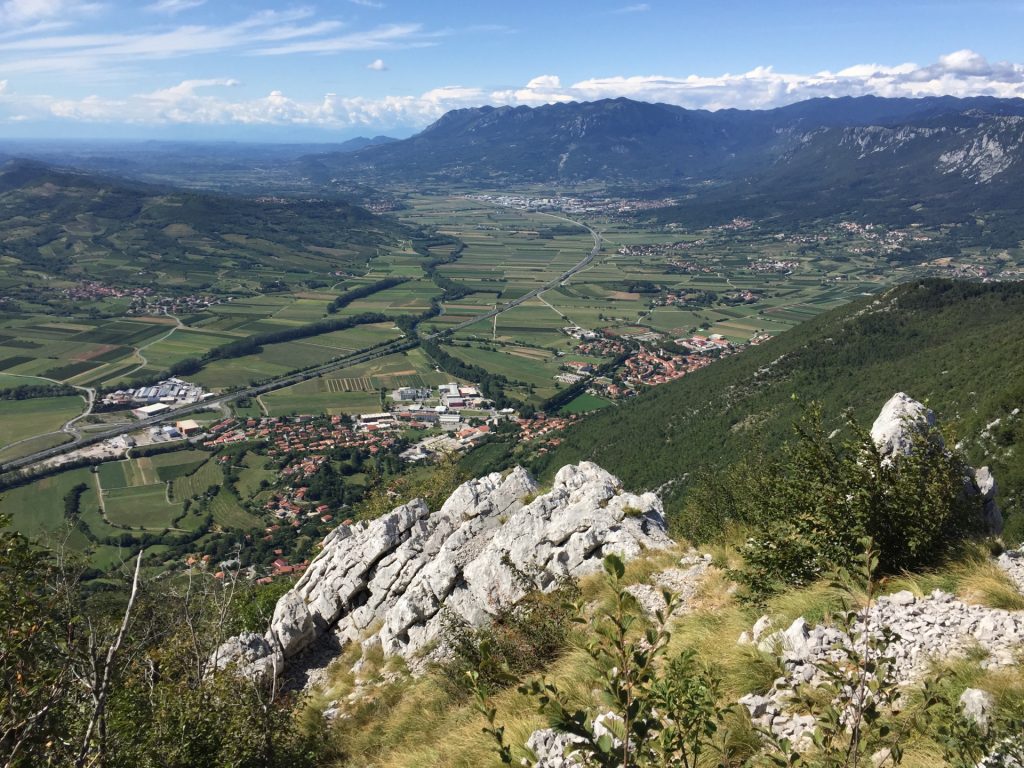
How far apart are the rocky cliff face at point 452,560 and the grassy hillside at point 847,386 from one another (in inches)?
1022

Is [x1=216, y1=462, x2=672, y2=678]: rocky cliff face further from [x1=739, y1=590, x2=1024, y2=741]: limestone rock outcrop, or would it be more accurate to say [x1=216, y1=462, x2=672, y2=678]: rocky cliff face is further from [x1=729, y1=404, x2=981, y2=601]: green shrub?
[x1=739, y1=590, x2=1024, y2=741]: limestone rock outcrop

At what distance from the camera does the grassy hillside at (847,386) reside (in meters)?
44.5

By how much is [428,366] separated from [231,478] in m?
54.0

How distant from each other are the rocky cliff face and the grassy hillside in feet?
85.2

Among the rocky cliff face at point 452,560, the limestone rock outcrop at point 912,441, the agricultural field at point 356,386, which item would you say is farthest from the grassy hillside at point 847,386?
the agricultural field at point 356,386

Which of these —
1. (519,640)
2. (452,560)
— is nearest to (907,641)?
(519,640)

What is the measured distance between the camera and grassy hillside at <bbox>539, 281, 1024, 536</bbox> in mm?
44500

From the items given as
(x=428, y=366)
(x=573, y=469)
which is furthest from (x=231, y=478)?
(x=573, y=469)

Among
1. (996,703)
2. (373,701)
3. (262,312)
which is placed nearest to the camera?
(996,703)

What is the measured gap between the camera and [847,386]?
6462cm

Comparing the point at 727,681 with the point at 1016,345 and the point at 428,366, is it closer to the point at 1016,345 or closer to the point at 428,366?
the point at 1016,345

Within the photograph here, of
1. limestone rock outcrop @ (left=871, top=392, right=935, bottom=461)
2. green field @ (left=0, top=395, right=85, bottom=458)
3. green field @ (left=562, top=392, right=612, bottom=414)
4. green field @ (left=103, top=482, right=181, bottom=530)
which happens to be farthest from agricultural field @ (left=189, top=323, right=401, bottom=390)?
limestone rock outcrop @ (left=871, top=392, right=935, bottom=461)

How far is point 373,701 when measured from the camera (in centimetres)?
1360

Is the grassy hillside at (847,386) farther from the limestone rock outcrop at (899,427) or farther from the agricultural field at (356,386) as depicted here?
the agricultural field at (356,386)
